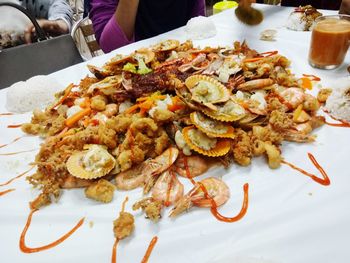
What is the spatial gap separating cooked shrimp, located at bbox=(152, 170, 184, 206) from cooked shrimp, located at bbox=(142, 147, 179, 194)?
0.02m

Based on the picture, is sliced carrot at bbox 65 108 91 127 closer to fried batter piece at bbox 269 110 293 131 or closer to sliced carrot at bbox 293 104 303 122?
fried batter piece at bbox 269 110 293 131

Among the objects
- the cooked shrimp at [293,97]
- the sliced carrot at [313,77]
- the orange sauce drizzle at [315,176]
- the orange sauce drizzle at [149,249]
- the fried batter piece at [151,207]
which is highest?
the cooked shrimp at [293,97]

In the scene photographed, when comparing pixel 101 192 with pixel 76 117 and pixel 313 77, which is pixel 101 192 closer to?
pixel 76 117

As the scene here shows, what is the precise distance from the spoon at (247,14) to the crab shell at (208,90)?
0.96 m

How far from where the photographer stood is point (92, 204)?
1089mm

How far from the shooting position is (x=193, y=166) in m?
1.18

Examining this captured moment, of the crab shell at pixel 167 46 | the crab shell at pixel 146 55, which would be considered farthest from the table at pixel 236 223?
the crab shell at pixel 167 46

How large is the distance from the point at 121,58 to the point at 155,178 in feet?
2.97

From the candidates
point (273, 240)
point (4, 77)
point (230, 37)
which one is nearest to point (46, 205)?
point (273, 240)

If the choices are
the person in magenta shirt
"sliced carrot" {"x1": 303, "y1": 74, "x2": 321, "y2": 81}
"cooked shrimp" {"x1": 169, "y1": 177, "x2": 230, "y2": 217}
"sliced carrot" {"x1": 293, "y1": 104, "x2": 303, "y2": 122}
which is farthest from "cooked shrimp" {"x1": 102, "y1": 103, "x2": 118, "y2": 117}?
"sliced carrot" {"x1": 303, "y1": 74, "x2": 321, "y2": 81}

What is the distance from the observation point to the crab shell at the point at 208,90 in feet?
4.12

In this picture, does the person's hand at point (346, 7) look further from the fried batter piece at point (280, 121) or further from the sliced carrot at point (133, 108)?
the sliced carrot at point (133, 108)

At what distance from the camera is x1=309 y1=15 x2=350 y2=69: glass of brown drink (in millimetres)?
1656

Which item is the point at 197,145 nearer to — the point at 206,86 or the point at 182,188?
the point at 182,188
